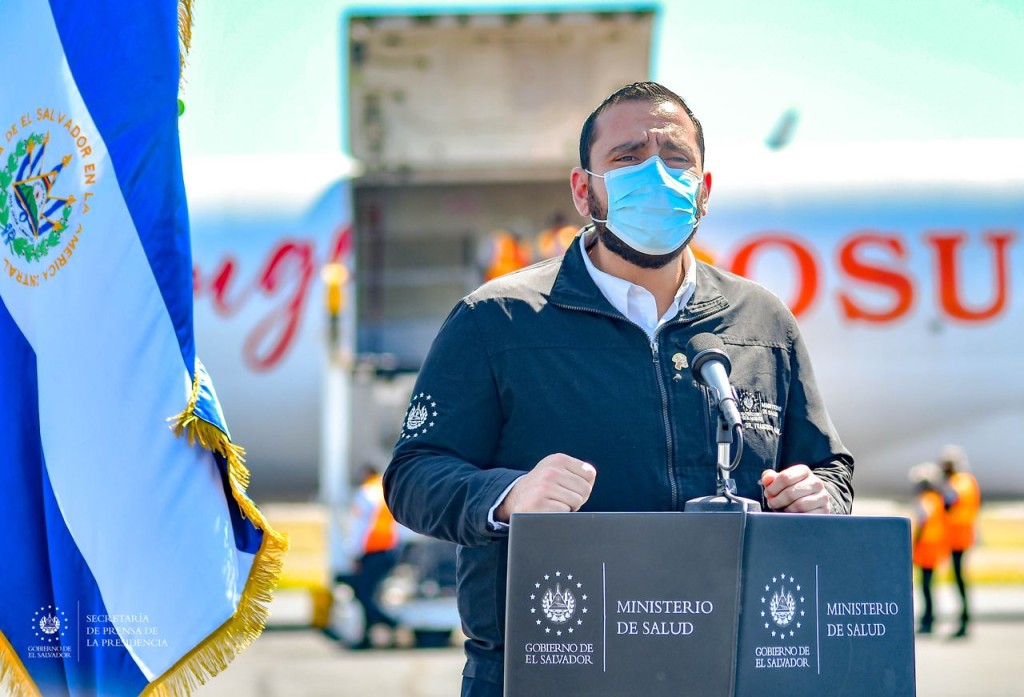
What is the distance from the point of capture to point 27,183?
2598 mm

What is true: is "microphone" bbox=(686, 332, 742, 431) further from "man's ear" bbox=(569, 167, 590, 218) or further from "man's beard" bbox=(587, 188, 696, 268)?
"man's ear" bbox=(569, 167, 590, 218)

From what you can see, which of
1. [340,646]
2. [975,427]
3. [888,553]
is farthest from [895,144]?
[888,553]

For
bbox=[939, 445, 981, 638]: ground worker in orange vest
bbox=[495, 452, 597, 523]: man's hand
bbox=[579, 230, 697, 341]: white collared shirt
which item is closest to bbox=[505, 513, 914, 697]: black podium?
bbox=[495, 452, 597, 523]: man's hand

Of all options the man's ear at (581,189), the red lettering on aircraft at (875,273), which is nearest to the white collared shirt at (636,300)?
the man's ear at (581,189)

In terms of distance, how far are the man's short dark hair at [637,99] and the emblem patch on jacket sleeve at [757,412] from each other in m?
0.46

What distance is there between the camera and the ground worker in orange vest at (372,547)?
328 inches

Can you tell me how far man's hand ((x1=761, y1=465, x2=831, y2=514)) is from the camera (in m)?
1.89

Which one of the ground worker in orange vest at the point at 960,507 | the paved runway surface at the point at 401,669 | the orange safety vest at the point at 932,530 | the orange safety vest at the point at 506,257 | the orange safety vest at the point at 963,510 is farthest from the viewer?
the orange safety vest at the point at 932,530

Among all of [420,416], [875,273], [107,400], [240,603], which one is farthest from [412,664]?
[420,416]

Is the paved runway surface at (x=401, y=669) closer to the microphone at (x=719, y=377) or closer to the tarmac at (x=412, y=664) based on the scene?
the tarmac at (x=412, y=664)

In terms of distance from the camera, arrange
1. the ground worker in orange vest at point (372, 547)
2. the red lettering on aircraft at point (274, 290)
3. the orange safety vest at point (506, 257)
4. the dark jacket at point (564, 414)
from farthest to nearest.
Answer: the red lettering on aircraft at point (274, 290)
the ground worker in orange vest at point (372, 547)
the orange safety vest at point (506, 257)
the dark jacket at point (564, 414)

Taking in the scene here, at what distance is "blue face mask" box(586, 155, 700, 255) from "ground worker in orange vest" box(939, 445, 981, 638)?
8.03m

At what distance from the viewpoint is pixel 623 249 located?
7.08 ft

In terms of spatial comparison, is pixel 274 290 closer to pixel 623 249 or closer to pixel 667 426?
pixel 623 249
